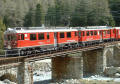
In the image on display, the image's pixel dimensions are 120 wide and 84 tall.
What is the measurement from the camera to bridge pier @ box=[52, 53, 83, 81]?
38.4m

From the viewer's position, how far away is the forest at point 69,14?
258ft

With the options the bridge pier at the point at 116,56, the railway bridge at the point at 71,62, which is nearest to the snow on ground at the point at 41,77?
the railway bridge at the point at 71,62

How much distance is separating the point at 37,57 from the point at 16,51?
2259 mm

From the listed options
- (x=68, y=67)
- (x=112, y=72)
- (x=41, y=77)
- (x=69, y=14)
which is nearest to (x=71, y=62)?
(x=68, y=67)

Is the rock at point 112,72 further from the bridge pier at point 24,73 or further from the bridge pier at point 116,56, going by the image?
the bridge pier at point 24,73

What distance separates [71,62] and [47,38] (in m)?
7.08

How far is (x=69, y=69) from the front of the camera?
38.9 m

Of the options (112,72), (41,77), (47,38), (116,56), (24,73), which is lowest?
(41,77)

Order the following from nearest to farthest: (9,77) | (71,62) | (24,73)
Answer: (9,77) → (24,73) → (71,62)

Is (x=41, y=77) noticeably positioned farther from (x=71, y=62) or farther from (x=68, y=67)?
(x=71, y=62)

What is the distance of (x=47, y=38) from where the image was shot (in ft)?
109

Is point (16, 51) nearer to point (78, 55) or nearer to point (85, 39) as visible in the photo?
point (78, 55)

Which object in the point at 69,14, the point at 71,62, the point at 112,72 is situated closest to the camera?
the point at 71,62

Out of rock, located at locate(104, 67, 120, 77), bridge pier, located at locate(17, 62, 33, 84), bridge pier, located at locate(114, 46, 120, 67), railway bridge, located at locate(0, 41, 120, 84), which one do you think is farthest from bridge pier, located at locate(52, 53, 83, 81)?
bridge pier, located at locate(114, 46, 120, 67)
